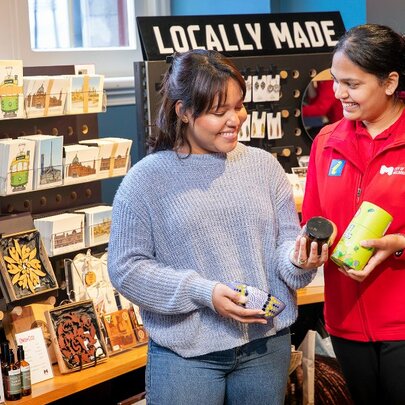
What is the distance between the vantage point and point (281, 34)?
13.1 ft

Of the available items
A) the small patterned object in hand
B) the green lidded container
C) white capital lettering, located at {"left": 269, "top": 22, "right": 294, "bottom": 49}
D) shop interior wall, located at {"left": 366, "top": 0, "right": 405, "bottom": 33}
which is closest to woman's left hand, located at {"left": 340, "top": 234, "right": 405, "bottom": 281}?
the green lidded container

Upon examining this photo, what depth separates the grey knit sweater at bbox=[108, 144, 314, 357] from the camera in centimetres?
213

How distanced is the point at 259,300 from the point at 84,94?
135 centimetres

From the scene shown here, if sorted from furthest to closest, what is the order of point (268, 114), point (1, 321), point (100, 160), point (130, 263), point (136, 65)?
point (268, 114), point (136, 65), point (100, 160), point (1, 321), point (130, 263)

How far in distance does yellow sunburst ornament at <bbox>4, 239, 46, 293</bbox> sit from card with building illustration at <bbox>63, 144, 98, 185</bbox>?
11.9 inches

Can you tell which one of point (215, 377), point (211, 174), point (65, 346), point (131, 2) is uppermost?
point (131, 2)

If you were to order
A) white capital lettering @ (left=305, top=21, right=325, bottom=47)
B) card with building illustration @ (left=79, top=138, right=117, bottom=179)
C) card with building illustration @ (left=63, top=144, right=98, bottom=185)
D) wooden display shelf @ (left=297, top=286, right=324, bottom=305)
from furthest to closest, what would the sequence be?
1. white capital lettering @ (left=305, top=21, right=325, bottom=47)
2. wooden display shelf @ (left=297, top=286, right=324, bottom=305)
3. card with building illustration @ (left=79, top=138, right=117, bottom=179)
4. card with building illustration @ (left=63, top=144, right=98, bottom=185)

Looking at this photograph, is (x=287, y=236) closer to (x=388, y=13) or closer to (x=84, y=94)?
(x=84, y=94)

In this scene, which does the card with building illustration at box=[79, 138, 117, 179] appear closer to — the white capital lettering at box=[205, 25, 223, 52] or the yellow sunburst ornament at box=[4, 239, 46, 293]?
the yellow sunburst ornament at box=[4, 239, 46, 293]

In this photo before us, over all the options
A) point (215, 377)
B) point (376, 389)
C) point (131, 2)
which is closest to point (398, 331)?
point (376, 389)

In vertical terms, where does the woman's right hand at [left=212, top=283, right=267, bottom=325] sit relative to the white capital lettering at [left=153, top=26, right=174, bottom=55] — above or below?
below

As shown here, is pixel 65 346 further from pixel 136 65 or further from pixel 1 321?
pixel 136 65

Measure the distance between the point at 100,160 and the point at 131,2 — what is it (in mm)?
1840

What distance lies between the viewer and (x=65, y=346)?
9.77ft
